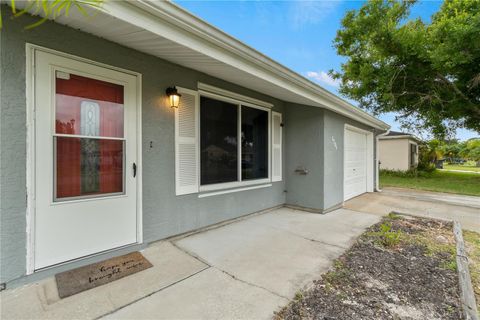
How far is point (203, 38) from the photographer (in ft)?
9.05

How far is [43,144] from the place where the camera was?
7.88 ft

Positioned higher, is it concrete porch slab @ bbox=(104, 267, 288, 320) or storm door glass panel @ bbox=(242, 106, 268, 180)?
storm door glass panel @ bbox=(242, 106, 268, 180)

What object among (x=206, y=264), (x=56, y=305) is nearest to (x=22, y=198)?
(x=56, y=305)

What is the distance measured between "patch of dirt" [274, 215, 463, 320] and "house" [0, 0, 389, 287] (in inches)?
86.6

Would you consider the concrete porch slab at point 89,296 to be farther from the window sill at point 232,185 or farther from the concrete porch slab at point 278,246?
the window sill at point 232,185

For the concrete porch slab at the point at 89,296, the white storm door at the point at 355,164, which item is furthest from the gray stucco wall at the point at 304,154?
the concrete porch slab at the point at 89,296

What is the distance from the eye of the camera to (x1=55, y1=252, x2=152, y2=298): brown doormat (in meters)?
2.28

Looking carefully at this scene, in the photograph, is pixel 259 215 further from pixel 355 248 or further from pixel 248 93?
pixel 248 93

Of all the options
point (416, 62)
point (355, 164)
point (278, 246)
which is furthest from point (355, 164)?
point (416, 62)

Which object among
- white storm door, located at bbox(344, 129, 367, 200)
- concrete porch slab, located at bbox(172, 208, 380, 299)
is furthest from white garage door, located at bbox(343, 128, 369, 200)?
concrete porch slab, located at bbox(172, 208, 380, 299)

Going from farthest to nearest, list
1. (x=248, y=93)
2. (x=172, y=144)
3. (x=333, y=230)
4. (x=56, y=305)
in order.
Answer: (x=248, y=93)
(x=333, y=230)
(x=172, y=144)
(x=56, y=305)

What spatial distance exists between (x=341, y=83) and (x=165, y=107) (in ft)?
41.7

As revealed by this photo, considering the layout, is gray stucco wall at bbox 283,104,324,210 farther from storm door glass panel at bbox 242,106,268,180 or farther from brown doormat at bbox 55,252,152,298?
brown doormat at bbox 55,252,152,298

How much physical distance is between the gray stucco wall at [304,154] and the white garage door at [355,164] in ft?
5.74
